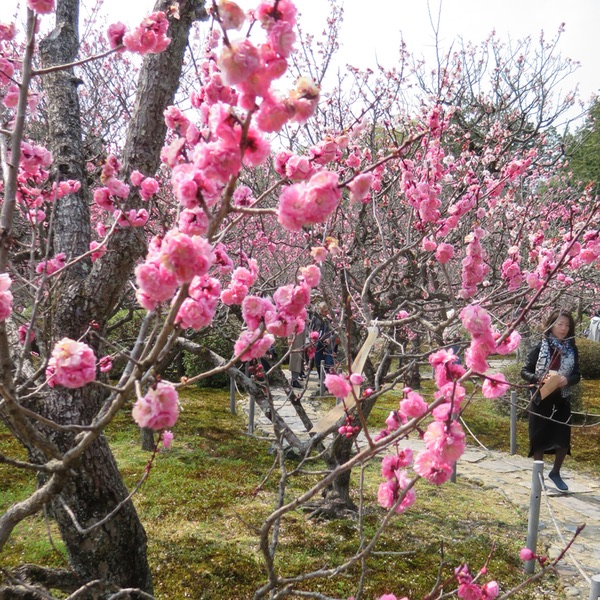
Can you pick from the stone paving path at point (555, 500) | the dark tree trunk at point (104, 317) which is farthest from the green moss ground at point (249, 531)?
the dark tree trunk at point (104, 317)

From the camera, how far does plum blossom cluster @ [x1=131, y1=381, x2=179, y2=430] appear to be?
3.62ft

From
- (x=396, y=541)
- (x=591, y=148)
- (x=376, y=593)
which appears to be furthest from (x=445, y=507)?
(x=591, y=148)

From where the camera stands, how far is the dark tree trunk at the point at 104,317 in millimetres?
2453

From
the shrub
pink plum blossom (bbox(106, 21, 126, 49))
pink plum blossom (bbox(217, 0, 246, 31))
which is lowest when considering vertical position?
the shrub

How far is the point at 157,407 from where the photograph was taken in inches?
→ 43.6

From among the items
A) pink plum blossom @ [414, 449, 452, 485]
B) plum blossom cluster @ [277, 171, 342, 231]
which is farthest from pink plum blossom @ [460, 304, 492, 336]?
plum blossom cluster @ [277, 171, 342, 231]

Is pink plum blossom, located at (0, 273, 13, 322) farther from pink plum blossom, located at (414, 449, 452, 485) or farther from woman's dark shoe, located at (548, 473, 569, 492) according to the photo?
woman's dark shoe, located at (548, 473, 569, 492)

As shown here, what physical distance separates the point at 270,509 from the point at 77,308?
2.90 m

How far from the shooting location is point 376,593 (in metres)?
3.15

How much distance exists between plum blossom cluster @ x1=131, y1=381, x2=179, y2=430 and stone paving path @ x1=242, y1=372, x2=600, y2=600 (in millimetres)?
2076

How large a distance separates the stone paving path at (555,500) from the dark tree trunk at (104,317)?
3.67 ft

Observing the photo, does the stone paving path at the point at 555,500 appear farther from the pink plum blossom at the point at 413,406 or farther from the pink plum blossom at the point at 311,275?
the pink plum blossom at the point at 311,275

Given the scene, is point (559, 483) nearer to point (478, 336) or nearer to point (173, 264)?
point (478, 336)

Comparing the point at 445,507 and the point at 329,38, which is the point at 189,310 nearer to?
the point at 445,507
